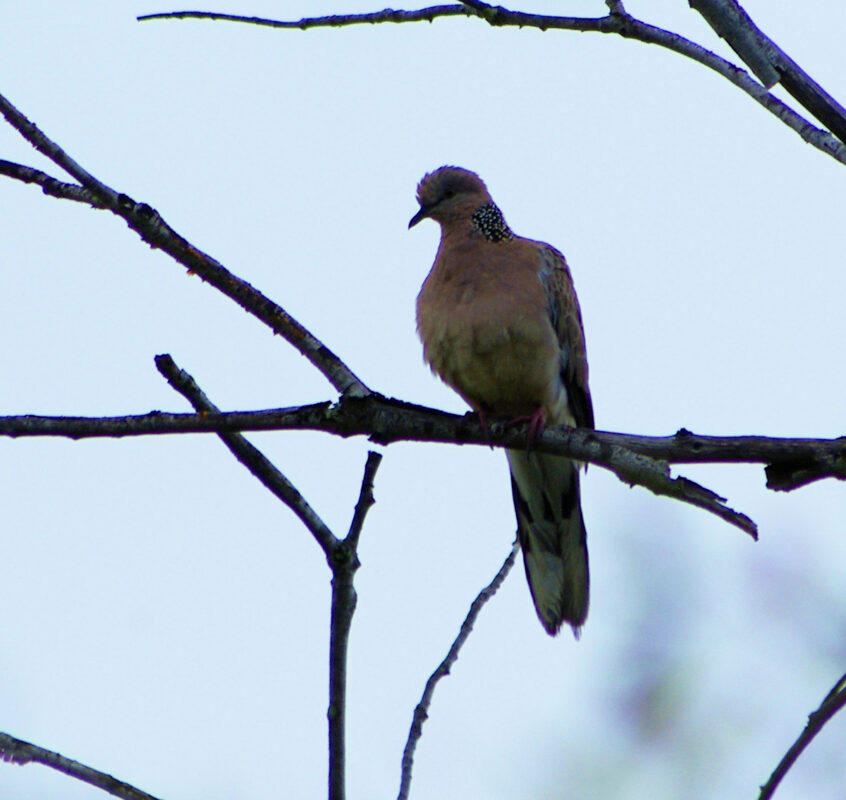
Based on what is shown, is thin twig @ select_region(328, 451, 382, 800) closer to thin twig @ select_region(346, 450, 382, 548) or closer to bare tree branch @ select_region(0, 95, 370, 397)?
thin twig @ select_region(346, 450, 382, 548)

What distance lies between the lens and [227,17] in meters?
3.31

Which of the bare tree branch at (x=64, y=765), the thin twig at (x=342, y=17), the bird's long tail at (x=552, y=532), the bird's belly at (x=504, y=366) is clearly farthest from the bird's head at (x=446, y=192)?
the bare tree branch at (x=64, y=765)

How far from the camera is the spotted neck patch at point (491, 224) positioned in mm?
5215


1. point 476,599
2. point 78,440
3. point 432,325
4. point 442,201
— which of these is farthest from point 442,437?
point 442,201

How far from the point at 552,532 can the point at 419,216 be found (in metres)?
1.62

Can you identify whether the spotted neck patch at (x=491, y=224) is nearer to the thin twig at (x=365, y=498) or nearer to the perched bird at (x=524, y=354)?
the perched bird at (x=524, y=354)

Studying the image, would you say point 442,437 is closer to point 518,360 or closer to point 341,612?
point 341,612

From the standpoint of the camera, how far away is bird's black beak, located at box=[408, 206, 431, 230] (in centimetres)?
569

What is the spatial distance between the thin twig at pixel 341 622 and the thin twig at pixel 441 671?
254 mm

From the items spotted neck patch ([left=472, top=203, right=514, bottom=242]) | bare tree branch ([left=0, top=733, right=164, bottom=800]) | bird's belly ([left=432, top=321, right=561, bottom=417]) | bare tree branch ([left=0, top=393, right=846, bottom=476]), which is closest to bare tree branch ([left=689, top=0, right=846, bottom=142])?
bare tree branch ([left=0, top=393, right=846, bottom=476])

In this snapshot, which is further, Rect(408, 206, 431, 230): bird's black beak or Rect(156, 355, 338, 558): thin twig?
Rect(408, 206, 431, 230): bird's black beak

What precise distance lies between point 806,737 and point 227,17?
244cm

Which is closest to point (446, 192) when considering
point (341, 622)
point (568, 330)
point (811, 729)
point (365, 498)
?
point (568, 330)

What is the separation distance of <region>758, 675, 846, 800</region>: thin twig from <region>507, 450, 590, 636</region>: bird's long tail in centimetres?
318
